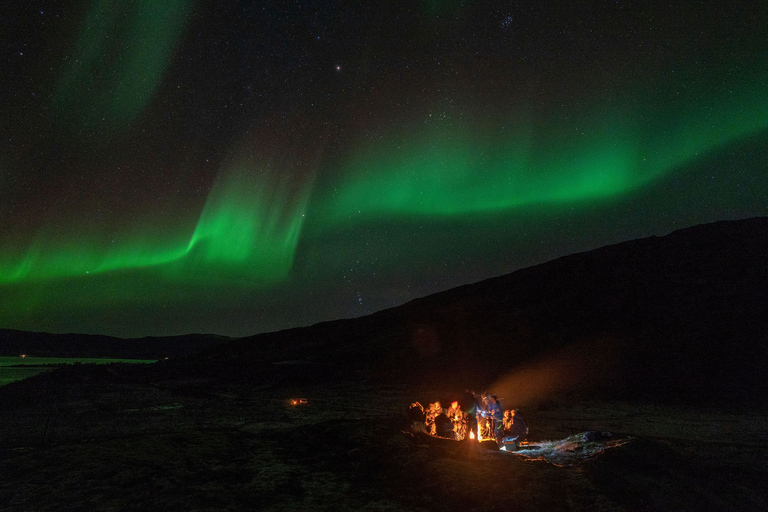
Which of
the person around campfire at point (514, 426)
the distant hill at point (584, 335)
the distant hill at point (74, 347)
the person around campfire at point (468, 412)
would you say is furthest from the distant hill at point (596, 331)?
the distant hill at point (74, 347)

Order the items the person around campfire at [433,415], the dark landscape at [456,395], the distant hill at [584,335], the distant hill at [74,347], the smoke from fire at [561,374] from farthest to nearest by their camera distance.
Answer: the distant hill at [74,347] < the distant hill at [584,335] < the smoke from fire at [561,374] < the person around campfire at [433,415] < the dark landscape at [456,395]

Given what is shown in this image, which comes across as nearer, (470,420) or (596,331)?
(470,420)

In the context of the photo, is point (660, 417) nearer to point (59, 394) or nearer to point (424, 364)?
point (424, 364)

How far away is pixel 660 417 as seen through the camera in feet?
77.7

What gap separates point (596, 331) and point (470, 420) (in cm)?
3559

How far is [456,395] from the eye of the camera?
14523 mm

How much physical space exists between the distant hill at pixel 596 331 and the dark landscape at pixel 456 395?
0.76 feet

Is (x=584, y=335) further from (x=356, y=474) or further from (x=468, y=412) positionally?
(x=356, y=474)

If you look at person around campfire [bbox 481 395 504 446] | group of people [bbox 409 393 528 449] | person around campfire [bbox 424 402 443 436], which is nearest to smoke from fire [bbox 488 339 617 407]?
group of people [bbox 409 393 528 449]

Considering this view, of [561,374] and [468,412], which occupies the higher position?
[468,412]

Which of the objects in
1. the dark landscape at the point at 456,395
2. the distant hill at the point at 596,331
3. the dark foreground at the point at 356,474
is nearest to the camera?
the dark foreground at the point at 356,474

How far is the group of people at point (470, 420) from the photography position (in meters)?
13.8

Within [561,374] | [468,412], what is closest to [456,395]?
[468,412]

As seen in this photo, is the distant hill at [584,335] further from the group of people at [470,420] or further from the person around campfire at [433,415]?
the person around campfire at [433,415]
